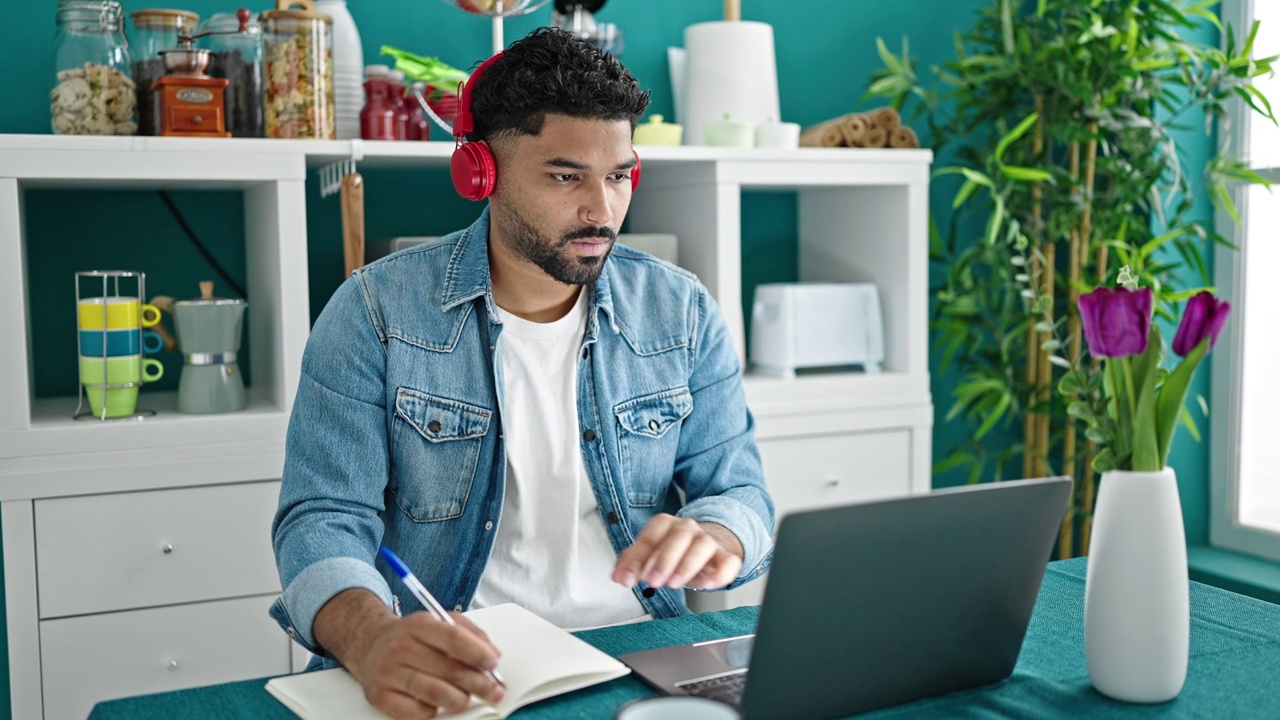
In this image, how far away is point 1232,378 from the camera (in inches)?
109

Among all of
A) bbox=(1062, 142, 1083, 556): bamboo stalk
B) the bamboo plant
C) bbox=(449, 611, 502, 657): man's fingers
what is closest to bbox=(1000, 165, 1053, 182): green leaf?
the bamboo plant

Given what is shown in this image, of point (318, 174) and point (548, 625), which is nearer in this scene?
point (548, 625)

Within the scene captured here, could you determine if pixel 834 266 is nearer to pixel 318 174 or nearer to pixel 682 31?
pixel 682 31

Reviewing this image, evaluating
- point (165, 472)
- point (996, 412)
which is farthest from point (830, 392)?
point (165, 472)

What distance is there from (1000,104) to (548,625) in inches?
79.2

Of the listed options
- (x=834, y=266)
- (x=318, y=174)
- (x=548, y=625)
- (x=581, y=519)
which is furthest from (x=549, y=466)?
(x=834, y=266)

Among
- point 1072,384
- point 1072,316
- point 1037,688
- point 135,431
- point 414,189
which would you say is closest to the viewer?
point 1037,688

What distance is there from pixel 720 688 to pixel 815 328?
1503 millimetres

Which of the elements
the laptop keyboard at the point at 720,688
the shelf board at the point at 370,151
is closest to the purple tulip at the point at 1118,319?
the laptop keyboard at the point at 720,688

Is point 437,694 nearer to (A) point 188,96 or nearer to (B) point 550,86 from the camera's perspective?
(B) point 550,86

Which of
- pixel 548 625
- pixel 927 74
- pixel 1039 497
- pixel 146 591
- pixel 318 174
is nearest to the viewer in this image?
pixel 1039 497

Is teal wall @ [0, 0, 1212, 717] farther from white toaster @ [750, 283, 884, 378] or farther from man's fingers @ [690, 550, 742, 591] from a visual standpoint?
man's fingers @ [690, 550, 742, 591]

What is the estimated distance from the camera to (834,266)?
272 cm

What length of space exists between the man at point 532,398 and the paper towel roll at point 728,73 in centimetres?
96
